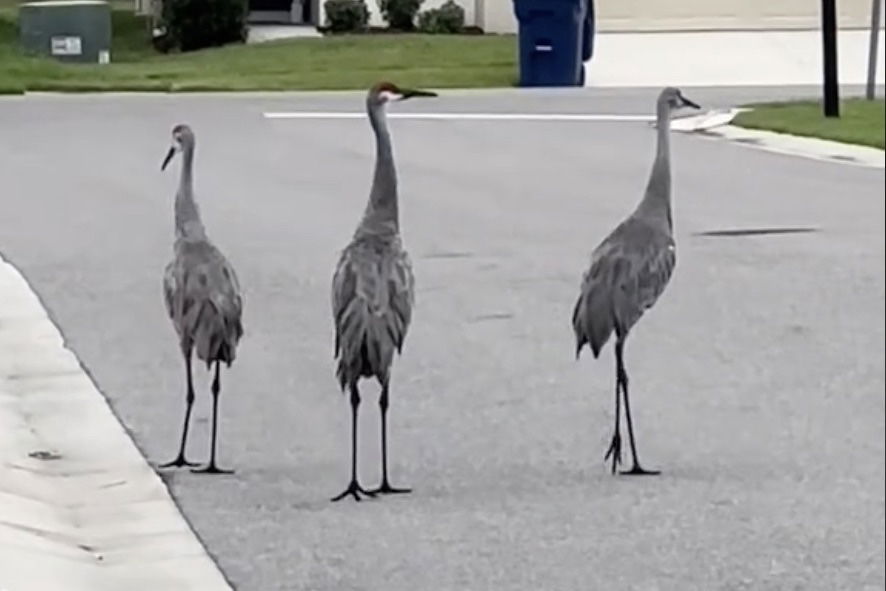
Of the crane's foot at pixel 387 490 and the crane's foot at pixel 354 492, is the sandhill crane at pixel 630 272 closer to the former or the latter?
the crane's foot at pixel 387 490

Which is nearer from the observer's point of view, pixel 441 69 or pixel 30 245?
pixel 30 245

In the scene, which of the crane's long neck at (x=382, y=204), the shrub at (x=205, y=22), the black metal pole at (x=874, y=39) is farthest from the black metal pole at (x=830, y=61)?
the shrub at (x=205, y=22)

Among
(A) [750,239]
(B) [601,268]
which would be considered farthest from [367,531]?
(A) [750,239]

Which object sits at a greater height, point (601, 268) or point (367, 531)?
point (601, 268)

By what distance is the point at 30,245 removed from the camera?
16750mm

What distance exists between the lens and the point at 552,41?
32.7 m

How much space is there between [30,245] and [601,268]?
8318 millimetres

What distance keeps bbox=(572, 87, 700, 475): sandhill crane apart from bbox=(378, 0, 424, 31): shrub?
104ft

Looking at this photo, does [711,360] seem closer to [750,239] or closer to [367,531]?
[367,531]

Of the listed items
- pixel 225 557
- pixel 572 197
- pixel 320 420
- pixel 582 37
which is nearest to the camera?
pixel 225 557

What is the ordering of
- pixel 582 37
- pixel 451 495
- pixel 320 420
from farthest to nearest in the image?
pixel 582 37, pixel 320 420, pixel 451 495

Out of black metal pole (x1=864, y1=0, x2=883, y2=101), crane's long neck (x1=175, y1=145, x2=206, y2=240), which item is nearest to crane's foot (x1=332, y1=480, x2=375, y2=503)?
crane's long neck (x1=175, y1=145, x2=206, y2=240)

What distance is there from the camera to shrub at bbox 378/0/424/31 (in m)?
40.8

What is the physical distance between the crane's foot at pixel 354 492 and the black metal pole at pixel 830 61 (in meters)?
15.9
